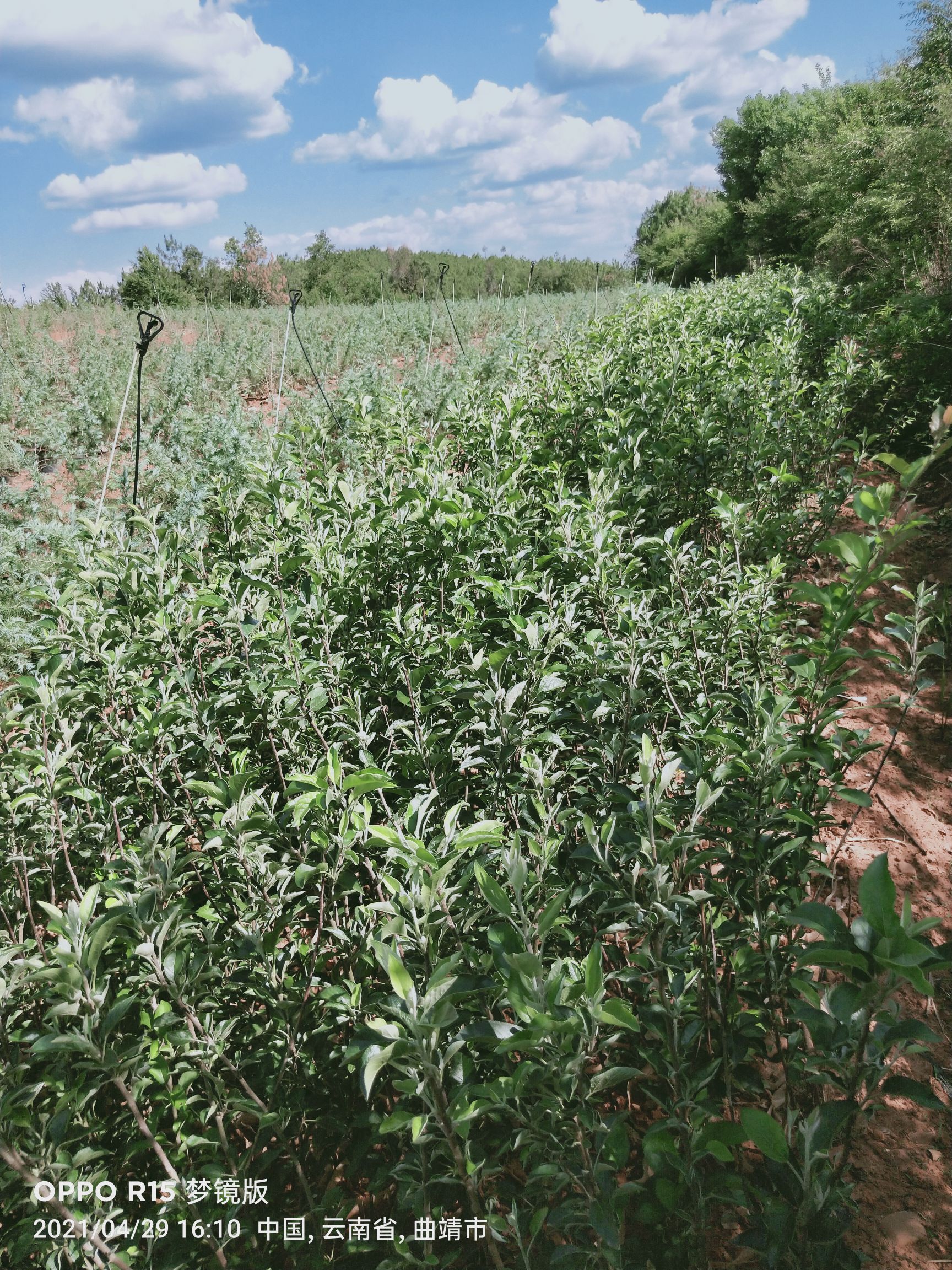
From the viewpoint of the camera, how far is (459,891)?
150 centimetres

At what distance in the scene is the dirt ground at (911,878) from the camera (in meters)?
1.75

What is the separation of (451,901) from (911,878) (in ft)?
6.57

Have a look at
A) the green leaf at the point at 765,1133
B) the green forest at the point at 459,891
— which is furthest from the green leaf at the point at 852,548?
the green leaf at the point at 765,1133

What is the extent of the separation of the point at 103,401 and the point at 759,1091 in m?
9.09

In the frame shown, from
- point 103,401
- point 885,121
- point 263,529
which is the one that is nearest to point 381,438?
point 263,529

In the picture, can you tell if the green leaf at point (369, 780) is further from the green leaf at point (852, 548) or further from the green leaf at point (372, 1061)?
the green leaf at point (852, 548)

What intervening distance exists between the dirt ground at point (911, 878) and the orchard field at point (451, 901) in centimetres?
4

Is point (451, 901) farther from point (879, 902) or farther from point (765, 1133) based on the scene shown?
point (879, 902)

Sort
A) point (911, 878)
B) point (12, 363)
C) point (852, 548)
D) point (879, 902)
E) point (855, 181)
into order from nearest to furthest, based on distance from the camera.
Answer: point (879, 902) < point (852, 548) < point (911, 878) < point (12, 363) < point (855, 181)

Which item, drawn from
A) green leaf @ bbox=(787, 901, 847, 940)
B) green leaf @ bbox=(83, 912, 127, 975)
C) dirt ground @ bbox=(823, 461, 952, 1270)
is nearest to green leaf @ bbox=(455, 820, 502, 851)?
green leaf @ bbox=(787, 901, 847, 940)

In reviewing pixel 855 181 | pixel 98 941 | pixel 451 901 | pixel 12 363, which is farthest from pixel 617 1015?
pixel 855 181

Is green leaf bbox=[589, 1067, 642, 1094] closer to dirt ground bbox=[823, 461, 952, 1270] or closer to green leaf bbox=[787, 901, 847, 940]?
green leaf bbox=[787, 901, 847, 940]

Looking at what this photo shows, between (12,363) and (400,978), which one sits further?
(12,363)

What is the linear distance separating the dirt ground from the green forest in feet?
0.09
